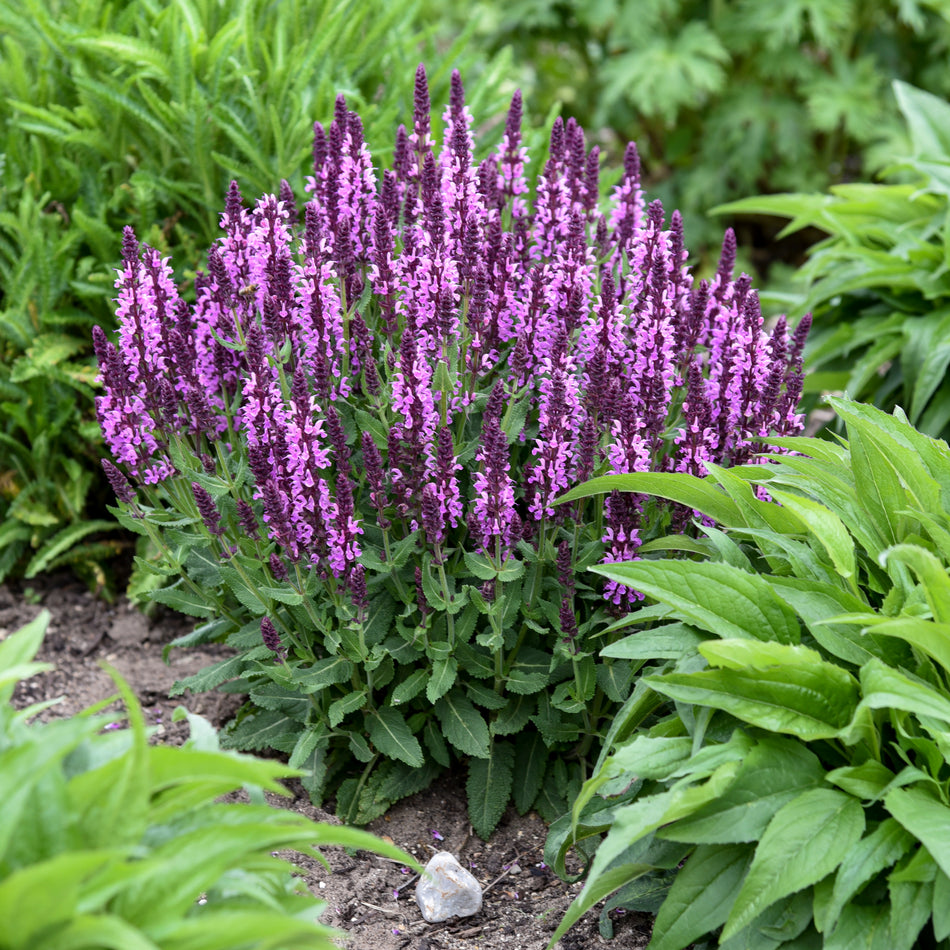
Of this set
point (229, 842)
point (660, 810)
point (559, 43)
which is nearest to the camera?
point (229, 842)

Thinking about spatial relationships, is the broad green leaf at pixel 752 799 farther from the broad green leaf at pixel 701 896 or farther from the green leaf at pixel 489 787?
the green leaf at pixel 489 787

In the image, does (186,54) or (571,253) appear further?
(186,54)

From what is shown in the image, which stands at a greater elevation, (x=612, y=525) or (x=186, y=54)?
(x=186, y=54)

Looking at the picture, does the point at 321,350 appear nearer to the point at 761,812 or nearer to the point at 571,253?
the point at 571,253

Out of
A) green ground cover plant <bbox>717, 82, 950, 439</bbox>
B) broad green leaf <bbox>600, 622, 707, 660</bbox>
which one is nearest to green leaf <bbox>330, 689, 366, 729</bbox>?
broad green leaf <bbox>600, 622, 707, 660</bbox>

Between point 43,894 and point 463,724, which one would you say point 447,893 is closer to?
point 463,724

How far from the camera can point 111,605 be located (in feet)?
13.6

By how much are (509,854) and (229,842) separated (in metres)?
1.45

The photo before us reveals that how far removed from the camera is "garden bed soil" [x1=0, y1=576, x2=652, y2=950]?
2662 mm

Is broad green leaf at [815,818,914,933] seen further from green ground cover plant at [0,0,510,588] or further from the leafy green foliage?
the leafy green foliage

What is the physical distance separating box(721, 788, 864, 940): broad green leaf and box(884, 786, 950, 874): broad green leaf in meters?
0.10

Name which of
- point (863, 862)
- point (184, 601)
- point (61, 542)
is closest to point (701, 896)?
point (863, 862)

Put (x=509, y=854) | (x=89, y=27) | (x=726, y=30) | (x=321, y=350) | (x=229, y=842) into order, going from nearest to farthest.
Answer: (x=229, y=842), (x=321, y=350), (x=509, y=854), (x=89, y=27), (x=726, y=30)

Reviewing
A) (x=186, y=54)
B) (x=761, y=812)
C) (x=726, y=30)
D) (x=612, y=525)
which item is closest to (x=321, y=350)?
(x=612, y=525)
